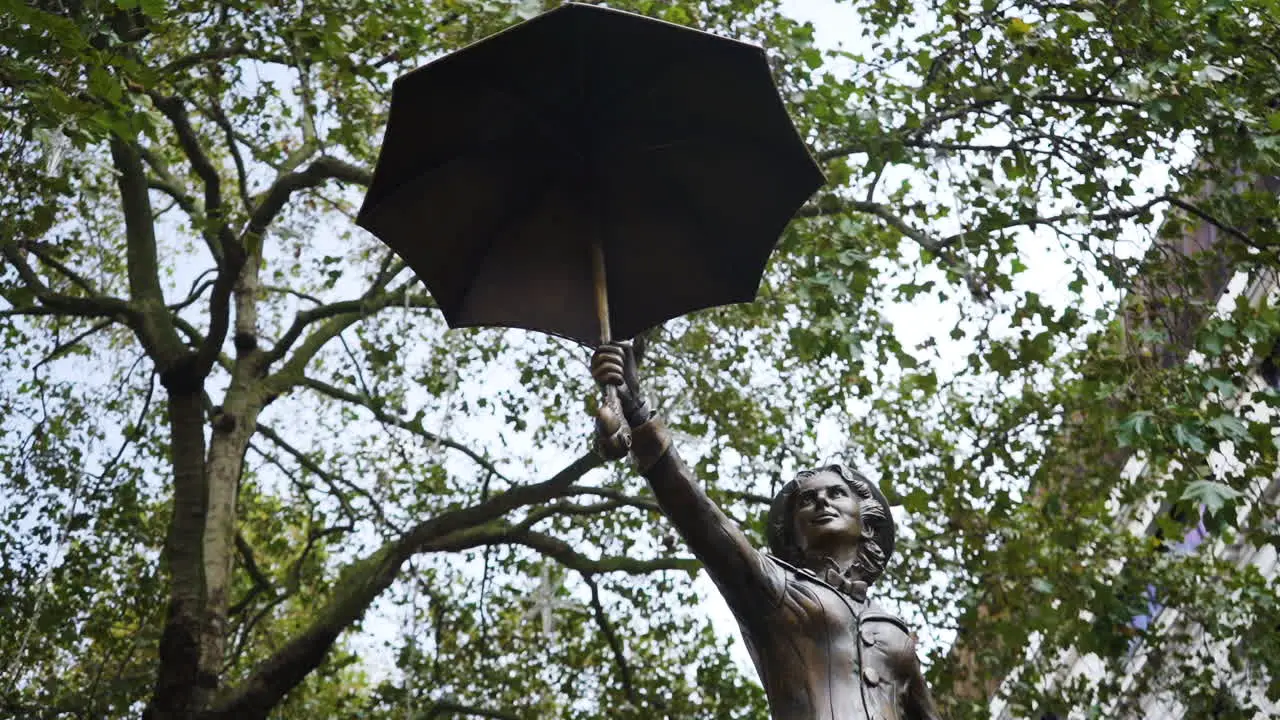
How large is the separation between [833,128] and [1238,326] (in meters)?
3.06

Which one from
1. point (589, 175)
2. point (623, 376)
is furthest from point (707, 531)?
point (589, 175)

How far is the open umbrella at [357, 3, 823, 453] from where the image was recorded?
425cm

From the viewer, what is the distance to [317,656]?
10.9 meters

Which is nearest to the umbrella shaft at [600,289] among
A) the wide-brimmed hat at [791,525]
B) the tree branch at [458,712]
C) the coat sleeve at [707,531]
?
the coat sleeve at [707,531]

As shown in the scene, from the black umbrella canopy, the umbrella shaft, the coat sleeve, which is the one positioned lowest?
the coat sleeve

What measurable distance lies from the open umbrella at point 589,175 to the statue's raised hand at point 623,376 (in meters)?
0.10

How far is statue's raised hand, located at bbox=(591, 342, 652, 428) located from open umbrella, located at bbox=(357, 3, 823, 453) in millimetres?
102

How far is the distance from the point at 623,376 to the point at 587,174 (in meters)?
0.78

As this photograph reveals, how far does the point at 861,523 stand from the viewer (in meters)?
4.84

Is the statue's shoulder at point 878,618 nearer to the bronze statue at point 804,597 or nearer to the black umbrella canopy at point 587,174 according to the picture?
the bronze statue at point 804,597

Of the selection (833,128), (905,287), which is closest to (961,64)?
(833,128)

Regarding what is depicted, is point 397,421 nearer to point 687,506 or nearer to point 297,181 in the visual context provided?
point 297,181

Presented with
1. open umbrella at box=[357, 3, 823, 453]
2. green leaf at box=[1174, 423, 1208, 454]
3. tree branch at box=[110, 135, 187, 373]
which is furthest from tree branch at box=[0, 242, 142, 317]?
open umbrella at box=[357, 3, 823, 453]

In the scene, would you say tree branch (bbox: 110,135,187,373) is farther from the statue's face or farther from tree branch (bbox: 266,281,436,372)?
the statue's face
